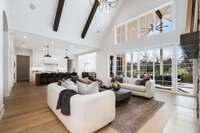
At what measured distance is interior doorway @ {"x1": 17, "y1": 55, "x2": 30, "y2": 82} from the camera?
9242 millimetres

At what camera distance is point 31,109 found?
2920 mm

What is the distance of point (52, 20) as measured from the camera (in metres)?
5.78

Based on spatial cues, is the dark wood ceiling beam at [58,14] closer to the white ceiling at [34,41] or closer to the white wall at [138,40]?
the white ceiling at [34,41]

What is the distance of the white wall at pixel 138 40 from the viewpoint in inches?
192

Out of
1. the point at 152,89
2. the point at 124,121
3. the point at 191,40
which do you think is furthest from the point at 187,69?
the point at 124,121

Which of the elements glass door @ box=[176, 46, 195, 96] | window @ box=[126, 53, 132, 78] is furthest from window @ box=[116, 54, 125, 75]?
glass door @ box=[176, 46, 195, 96]

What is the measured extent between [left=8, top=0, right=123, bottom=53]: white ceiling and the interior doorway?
12.7ft

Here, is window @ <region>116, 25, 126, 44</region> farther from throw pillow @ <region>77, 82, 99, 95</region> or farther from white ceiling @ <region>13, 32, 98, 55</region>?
throw pillow @ <region>77, 82, 99, 95</region>

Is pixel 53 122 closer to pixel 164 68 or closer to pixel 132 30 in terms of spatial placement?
pixel 164 68

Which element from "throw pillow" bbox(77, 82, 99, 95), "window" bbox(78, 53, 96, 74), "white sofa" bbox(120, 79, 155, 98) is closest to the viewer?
"throw pillow" bbox(77, 82, 99, 95)

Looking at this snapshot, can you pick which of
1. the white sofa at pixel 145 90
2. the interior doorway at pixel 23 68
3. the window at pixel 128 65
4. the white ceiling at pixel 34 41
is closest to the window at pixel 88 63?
the white ceiling at pixel 34 41

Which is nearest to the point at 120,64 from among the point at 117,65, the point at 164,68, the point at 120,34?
the point at 117,65

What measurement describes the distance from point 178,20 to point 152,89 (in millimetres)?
3606

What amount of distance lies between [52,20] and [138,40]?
Answer: 520 centimetres
